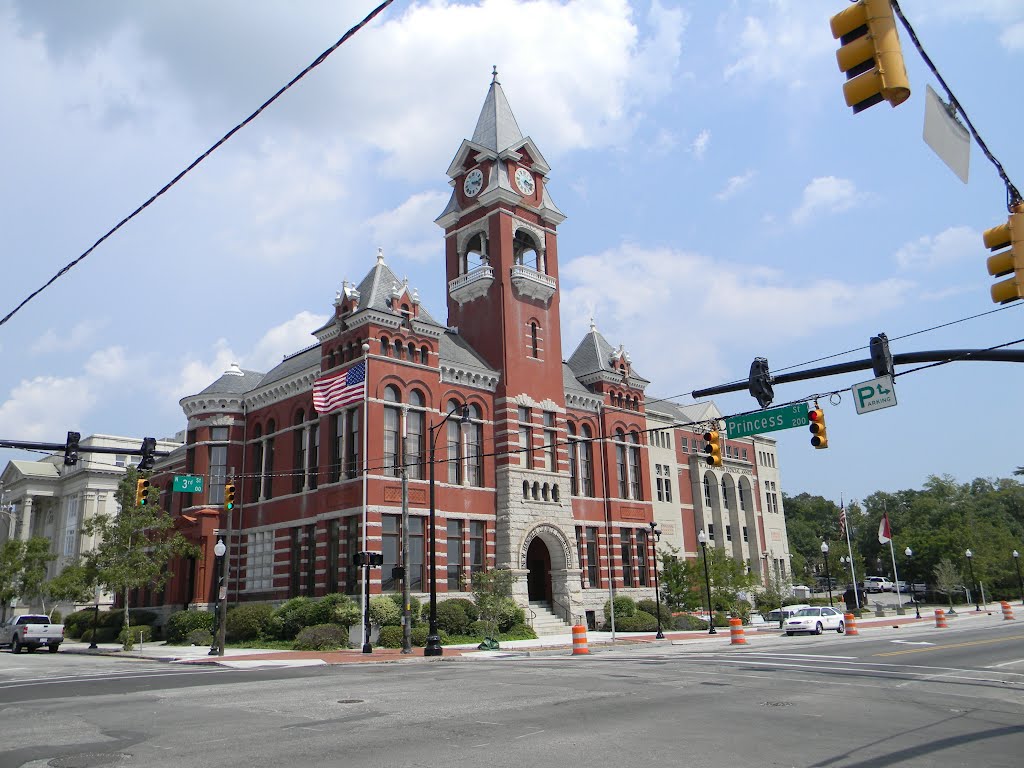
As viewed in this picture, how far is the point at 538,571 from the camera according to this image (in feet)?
155

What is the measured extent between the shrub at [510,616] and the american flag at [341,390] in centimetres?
1207

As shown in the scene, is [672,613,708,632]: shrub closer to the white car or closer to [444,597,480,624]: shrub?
the white car

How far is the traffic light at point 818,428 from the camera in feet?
66.0

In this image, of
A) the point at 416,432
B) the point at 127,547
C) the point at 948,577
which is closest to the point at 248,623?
the point at 127,547

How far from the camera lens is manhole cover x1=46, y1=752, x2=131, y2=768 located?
32.4 feet

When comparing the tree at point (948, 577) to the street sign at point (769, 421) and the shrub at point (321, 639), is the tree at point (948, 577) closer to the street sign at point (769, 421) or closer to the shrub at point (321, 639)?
the shrub at point (321, 639)

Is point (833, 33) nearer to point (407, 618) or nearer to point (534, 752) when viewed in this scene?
point (534, 752)

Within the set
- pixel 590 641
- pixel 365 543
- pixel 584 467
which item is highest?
pixel 584 467

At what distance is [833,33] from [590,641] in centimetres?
3385

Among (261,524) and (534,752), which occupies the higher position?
(261,524)

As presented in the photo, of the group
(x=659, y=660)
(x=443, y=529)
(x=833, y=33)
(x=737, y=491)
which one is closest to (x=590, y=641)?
(x=443, y=529)

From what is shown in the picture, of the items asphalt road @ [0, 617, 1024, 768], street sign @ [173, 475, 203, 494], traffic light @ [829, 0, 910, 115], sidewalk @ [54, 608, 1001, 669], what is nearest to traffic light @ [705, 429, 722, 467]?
asphalt road @ [0, 617, 1024, 768]

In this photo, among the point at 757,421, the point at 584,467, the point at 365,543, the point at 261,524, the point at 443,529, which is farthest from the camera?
the point at 584,467

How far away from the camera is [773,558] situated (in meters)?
80.2
